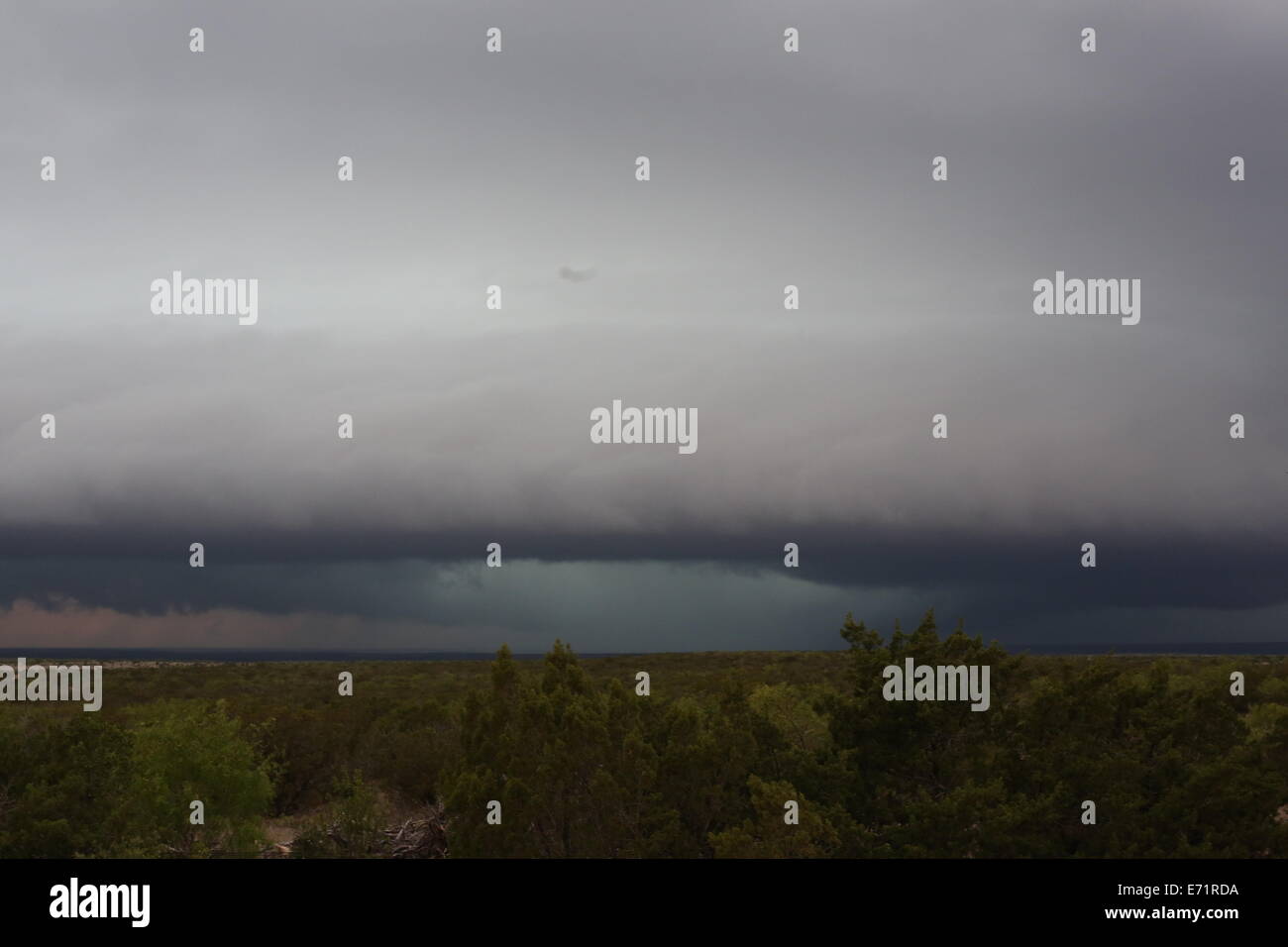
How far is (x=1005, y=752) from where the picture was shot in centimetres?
2756

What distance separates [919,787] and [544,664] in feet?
32.6

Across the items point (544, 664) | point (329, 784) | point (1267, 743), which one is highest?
point (544, 664)

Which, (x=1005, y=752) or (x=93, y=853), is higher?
(x=1005, y=752)

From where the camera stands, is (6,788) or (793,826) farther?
(6,788)

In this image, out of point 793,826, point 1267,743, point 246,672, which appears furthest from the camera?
point 246,672

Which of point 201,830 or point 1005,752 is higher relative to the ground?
point 1005,752

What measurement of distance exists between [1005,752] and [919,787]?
7.57 ft
